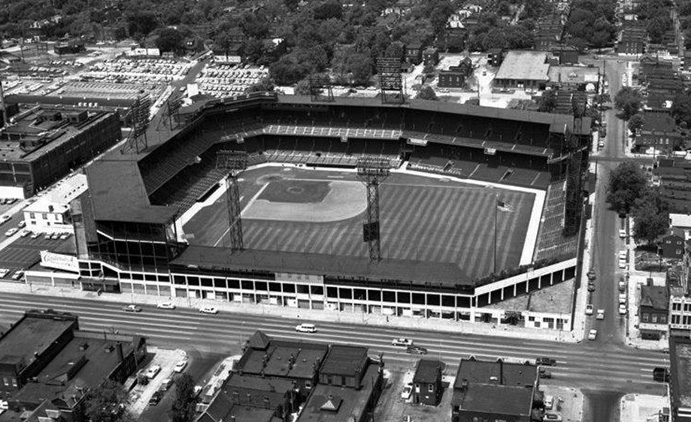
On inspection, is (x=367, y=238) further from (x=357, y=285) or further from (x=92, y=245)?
(x=92, y=245)

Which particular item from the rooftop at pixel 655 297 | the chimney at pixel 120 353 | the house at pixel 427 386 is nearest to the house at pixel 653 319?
the rooftop at pixel 655 297

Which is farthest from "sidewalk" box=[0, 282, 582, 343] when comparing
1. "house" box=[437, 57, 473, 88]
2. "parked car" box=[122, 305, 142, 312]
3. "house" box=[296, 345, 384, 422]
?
"house" box=[437, 57, 473, 88]

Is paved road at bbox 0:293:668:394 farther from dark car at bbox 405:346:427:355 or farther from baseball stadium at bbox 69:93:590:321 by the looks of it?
baseball stadium at bbox 69:93:590:321

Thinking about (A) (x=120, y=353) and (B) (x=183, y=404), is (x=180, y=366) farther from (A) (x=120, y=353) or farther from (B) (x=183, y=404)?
(B) (x=183, y=404)

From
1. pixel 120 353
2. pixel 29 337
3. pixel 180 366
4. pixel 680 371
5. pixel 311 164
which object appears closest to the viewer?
pixel 680 371

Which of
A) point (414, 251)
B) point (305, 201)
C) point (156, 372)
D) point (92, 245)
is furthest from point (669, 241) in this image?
point (92, 245)

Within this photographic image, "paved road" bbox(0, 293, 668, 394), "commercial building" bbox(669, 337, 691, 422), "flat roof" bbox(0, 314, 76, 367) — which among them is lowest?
"paved road" bbox(0, 293, 668, 394)

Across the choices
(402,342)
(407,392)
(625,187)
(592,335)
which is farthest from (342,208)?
(407,392)
